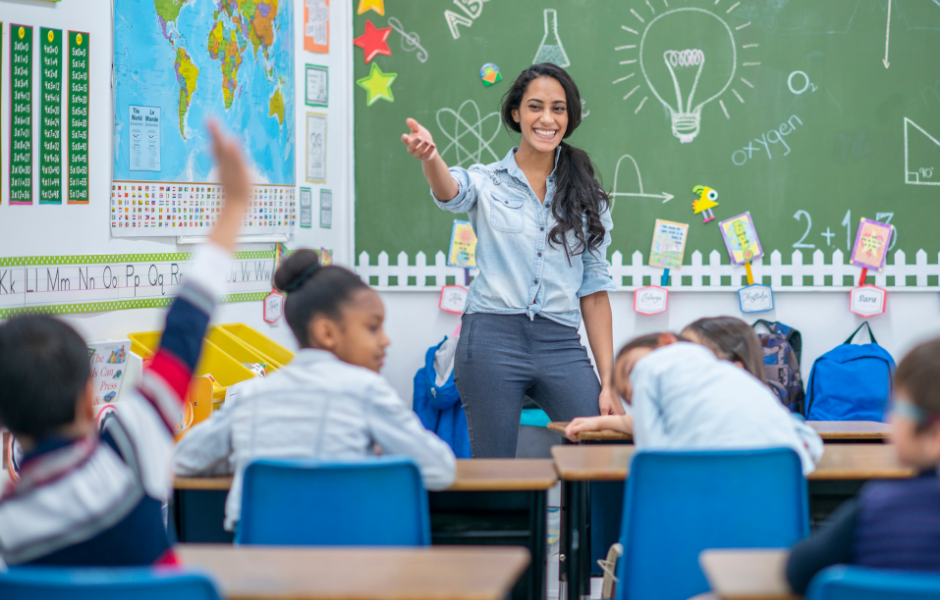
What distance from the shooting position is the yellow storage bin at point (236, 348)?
3.21 m

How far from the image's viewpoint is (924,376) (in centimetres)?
110

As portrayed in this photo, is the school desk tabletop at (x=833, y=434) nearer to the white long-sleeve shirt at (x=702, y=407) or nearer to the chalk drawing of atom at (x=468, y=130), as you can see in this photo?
the white long-sleeve shirt at (x=702, y=407)

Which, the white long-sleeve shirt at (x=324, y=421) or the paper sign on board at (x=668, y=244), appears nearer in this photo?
the white long-sleeve shirt at (x=324, y=421)

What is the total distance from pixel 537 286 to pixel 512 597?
954 mm

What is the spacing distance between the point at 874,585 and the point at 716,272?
3070mm

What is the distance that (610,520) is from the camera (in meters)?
2.34

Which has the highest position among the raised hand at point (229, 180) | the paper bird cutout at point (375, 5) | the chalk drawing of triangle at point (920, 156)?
the paper bird cutout at point (375, 5)

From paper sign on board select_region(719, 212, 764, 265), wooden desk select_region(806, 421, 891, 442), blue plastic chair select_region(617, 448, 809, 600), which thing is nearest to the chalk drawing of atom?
paper sign on board select_region(719, 212, 764, 265)

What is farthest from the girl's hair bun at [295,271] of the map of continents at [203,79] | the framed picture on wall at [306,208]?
the framed picture on wall at [306,208]

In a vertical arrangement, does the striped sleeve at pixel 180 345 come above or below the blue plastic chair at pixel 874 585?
above

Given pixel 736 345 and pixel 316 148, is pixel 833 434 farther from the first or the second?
pixel 316 148

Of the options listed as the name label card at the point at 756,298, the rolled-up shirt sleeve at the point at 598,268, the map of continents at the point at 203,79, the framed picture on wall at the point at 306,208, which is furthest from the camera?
the name label card at the point at 756,298

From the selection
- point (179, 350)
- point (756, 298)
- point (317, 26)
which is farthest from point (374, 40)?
point (179, 350)

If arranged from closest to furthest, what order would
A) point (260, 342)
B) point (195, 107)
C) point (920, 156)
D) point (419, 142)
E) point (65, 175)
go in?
1. point (419, 142)
2. point (65, 175)
3. point (195, 107)
4. point (260, 342)
5. point (920, 156)
